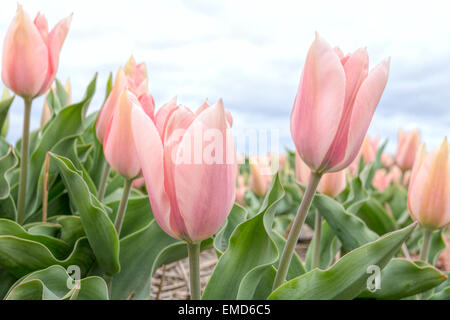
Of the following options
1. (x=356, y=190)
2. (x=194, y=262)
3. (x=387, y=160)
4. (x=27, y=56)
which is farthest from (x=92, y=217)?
(x=387, y=160)

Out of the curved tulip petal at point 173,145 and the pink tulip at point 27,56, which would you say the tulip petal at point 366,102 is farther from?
the pink tulip at point 27,56

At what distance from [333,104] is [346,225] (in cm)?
43

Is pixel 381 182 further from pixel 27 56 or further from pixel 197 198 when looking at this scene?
pixel 197 198

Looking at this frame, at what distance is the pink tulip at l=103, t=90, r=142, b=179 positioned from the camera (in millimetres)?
650

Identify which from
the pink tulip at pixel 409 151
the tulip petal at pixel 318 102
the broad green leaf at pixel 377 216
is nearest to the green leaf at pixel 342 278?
the tulip petal at pixel 318 102

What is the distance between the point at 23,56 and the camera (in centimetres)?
85

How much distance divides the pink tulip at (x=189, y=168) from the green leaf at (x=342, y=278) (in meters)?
0.12

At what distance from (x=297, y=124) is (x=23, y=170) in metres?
0.62

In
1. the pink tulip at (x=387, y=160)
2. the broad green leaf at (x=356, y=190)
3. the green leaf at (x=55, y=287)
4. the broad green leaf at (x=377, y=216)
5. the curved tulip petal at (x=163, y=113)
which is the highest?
the curved tulip petal at (x=163, y=113)

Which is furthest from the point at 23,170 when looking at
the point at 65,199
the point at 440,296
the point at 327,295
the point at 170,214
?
the point at 440,296

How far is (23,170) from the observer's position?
901 millimetres

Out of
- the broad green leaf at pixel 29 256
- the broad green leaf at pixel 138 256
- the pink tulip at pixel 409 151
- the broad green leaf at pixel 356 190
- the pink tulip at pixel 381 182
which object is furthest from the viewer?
the pink tulip at pixel 381 182

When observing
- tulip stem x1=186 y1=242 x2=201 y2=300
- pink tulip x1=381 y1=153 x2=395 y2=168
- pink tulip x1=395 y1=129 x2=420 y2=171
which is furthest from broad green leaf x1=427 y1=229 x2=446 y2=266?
pink tulip x1=381 y1=153 x2=395 y2=168

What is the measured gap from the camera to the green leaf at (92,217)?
668 millimetres
